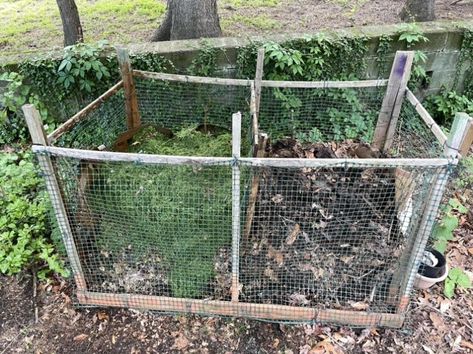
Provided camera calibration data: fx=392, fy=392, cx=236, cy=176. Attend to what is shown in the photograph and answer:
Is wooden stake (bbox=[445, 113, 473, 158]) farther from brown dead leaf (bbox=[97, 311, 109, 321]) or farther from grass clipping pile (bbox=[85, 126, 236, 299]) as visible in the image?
brown dead leaf (bbox=[97, 311, 109, 321])

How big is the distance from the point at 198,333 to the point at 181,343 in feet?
0.51

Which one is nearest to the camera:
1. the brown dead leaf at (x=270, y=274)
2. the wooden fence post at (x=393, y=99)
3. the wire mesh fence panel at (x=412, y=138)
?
the brown dead leaf at (x=270, y=274)

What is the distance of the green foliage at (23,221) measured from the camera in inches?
139

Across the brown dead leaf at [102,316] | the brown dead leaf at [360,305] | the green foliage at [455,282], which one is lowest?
the brown dead leaf at [102,316]

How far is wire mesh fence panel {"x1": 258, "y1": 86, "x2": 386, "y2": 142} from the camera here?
16.8 feet

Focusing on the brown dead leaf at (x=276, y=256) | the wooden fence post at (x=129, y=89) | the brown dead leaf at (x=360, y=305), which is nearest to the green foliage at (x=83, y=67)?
the wooden fence post at (x=129, y=89)

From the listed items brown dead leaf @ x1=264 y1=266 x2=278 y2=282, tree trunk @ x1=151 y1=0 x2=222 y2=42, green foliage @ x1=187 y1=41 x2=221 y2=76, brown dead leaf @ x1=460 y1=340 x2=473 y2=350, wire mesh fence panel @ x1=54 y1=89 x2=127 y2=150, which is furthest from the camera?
tree trunk @ x1=151 y1=0 x2=222 y2=42

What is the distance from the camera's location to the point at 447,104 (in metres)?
5.60

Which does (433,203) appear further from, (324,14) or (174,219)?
(324,14)

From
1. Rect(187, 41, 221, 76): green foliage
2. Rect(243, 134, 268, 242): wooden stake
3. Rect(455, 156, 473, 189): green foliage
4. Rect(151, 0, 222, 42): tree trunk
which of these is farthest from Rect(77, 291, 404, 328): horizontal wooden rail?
Rect(151, 0, 222, 42): tree trunk

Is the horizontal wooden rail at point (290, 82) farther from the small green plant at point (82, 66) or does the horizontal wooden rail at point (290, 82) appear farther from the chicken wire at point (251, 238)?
the small green plant at point (82, 66)

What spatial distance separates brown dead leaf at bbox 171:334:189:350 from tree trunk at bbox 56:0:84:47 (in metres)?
4.33

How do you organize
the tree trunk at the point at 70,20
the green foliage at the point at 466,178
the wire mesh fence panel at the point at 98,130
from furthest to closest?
the tree trunk at the point at 70,20
the green foliage at the point at 466,178
the wire mesh fence panel at the point at 98,130

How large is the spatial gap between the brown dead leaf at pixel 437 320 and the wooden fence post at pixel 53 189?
9.63ft
